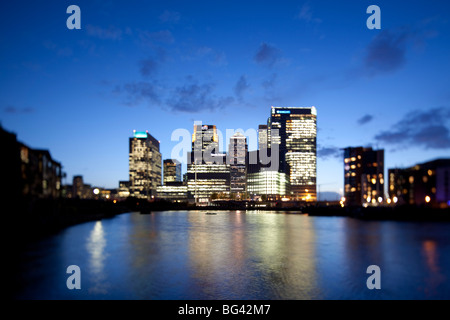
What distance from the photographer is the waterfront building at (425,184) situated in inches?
5059

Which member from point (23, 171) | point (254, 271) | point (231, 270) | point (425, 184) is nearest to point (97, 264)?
point (231, 270)

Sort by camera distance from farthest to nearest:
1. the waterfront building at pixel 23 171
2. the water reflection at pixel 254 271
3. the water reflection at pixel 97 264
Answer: the waterfront building at pixel 23 171
the water reflection at pixel 97 264
the water reflection at pixel 254 271

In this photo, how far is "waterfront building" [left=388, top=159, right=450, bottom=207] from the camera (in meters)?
128

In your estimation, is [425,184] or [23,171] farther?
[425,184]

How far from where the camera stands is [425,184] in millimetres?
139125

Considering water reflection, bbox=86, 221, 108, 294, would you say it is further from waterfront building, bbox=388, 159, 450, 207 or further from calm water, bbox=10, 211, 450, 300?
waterfront building, bbox=388, 159, 450, 207

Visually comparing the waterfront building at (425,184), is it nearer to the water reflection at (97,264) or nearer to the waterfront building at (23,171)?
the water reflection at (97,264)

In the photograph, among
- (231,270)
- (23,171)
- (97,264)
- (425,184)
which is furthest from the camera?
(425,184)

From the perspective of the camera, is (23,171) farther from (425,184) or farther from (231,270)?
(425,184)

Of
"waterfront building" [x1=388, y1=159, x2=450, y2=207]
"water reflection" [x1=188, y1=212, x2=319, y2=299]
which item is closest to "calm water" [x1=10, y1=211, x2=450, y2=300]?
"water reflection" [x1=188, y1=212, x2=319, y2=299]

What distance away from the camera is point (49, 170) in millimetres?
109625

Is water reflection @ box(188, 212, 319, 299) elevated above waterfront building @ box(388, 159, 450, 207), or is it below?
below

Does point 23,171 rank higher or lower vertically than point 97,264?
higher

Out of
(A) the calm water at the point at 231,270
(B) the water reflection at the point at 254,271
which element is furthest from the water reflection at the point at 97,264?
(B) the water reflection at the point at 254,271
